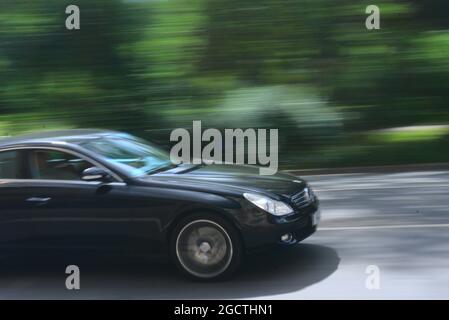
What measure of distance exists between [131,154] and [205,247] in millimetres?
1411

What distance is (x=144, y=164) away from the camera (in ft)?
21.1

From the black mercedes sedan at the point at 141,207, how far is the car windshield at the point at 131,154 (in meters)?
0.03

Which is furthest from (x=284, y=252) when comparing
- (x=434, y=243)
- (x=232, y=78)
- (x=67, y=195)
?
(x=232, y=78)

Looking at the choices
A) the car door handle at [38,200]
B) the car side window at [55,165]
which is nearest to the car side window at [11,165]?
the car side window at [55,165]

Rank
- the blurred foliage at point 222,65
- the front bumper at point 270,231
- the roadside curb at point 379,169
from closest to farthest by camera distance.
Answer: the front bumper at point 270,231 < the roadside curb at point 379,169 < the blurred foliage at point 222,65

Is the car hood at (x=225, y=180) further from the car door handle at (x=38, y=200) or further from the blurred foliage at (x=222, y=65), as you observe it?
the blurred foliage at (x=222, y=65)

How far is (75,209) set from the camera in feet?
19.4

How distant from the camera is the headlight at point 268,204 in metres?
5.76

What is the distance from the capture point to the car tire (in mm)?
5758

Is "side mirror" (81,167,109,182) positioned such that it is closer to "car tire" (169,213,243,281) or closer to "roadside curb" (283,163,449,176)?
"car tire" (169,213,243,281)

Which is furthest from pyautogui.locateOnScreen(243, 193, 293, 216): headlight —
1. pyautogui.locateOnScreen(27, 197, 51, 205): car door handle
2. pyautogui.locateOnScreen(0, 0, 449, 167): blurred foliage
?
pyautogui.locateOnScreen(0, 0, 449, 167): blurred foliage

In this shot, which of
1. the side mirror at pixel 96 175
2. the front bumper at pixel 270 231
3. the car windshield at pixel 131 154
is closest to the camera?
the front bumper at pixel 270 231

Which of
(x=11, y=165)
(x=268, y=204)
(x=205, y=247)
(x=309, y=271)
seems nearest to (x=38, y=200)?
(x=11, y=165)

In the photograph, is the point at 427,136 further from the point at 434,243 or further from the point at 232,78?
the point at 434,243
